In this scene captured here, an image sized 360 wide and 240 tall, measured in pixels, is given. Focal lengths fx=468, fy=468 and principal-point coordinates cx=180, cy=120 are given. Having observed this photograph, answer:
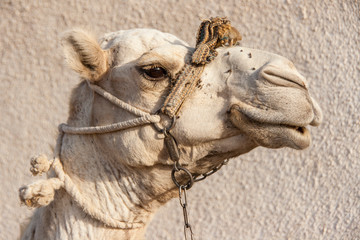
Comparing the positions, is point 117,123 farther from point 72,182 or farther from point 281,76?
point 281,76

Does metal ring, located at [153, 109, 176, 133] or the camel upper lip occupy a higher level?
the camel upper lip

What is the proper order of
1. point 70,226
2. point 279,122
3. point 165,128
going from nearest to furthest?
point 279,122
point 165,128
point 70,226

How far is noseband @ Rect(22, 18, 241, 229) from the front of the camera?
152 cm

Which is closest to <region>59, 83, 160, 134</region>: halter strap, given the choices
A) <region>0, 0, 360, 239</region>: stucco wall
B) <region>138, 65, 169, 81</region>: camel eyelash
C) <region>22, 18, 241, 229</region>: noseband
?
<region>22, 18, 241, 229</region>: noseband

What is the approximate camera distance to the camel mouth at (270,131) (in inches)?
56.5

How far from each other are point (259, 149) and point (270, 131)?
5.80 ft

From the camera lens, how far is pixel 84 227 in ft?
5.33

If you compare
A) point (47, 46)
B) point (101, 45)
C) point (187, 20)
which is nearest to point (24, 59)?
point (47, 46)

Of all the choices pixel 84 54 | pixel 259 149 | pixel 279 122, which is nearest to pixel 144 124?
pixel 84 54

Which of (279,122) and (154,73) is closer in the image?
(279,122)

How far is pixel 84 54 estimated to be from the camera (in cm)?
164

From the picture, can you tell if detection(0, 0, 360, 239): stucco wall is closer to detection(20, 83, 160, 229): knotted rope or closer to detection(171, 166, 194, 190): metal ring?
detection(20, 83, 160, 229): knotted rope

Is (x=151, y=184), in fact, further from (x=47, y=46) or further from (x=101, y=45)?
(x=47, y=46)

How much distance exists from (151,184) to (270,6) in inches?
74.8
